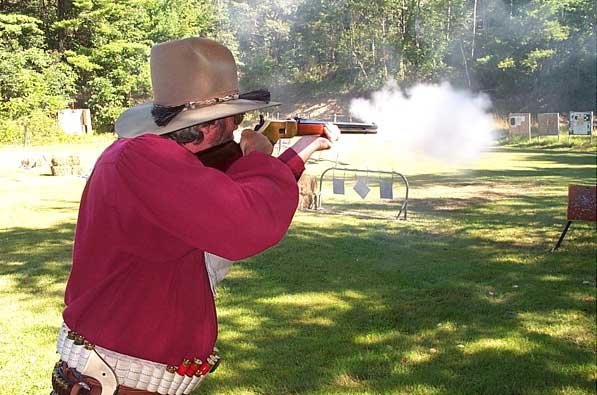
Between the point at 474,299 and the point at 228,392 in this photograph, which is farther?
the point at 474,299

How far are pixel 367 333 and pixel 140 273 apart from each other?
10.7 ft

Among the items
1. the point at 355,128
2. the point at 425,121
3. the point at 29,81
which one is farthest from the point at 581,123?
the point at 355,128

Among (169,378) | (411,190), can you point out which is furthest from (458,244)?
(169,378)

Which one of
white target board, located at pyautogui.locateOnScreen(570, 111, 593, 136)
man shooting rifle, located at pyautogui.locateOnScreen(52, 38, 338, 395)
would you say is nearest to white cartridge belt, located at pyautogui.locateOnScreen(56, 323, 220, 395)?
man shooting rifle, located at pyautogui.locateOnScreen(52, 38, 338, 395)

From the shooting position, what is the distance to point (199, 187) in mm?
1300

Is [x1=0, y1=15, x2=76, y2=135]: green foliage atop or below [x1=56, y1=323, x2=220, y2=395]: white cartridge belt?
atop

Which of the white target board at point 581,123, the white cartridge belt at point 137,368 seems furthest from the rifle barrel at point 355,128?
the white target board at point 581,123

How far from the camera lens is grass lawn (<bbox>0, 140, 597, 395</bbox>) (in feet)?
12.5

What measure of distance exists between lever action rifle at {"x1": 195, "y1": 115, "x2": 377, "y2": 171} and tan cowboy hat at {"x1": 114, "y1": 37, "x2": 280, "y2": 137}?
0.35ft

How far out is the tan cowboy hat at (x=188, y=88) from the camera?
146 centimetres

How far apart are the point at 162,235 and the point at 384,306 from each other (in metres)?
3.97

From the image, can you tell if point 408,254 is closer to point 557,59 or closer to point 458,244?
point 458,244

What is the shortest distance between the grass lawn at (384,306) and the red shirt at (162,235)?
2200 mm

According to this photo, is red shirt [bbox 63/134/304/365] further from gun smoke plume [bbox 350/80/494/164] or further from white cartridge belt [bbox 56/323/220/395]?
gun smoke plume [bbox 350/80/494/164]
